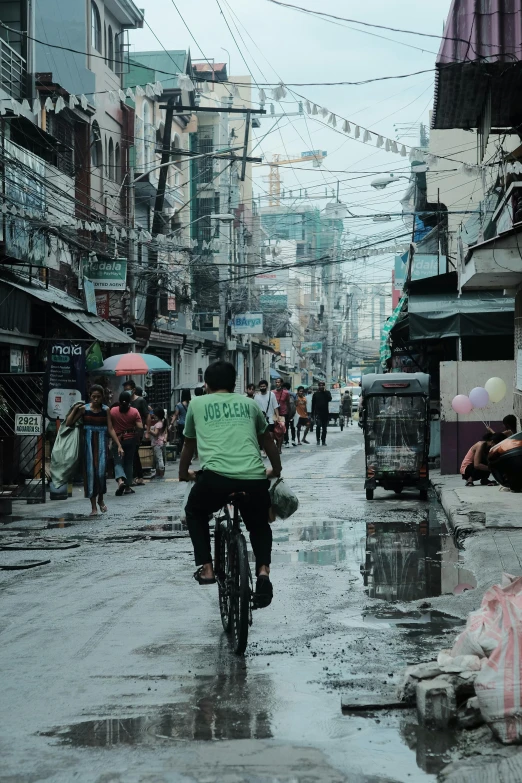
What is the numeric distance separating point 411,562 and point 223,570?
12.4 feet

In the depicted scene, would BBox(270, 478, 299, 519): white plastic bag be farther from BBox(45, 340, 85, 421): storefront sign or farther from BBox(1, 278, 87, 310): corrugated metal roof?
BBox(1, 278, 87, 310): corrugated metal roof

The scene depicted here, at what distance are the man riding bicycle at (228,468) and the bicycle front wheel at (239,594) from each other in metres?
0.15

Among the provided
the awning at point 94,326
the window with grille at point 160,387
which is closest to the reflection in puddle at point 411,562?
the awning at point 94,326

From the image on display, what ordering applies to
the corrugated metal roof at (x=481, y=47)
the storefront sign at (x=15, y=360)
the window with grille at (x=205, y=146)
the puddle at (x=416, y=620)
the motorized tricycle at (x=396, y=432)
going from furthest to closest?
1. the window with grille at (x=205, y=146)
2. the storefront sign at (x=15, y=360)
3. the motorized tricycle at (x=396, y=432)
4. the corrugated metal roof at (x=481, y=47)
5. the puddle at (x=416, y=620)

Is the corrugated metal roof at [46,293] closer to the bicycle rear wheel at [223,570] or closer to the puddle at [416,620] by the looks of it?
the bicycle rear wheel at [223,570]

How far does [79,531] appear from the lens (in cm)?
1326

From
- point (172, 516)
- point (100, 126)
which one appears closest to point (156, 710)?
point (172, 516)

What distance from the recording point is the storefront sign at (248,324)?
51.1 meters

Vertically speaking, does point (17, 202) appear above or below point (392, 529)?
above

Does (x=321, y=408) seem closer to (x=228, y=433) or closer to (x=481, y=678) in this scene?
(x=228, y=433)

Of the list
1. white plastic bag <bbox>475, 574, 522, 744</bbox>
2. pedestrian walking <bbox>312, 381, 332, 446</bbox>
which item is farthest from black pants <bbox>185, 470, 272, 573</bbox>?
pedestrian walking <bbox>312, 381, 332, 446</bbox>

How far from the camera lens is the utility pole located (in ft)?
101

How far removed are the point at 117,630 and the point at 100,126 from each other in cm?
2849

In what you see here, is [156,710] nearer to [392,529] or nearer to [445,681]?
[445,681]
